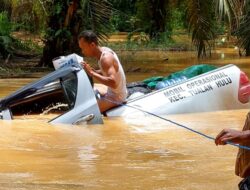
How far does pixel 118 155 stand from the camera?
708 cm

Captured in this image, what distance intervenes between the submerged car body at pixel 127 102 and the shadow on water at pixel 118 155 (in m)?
0.16

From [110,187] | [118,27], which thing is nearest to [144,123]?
[110,187]

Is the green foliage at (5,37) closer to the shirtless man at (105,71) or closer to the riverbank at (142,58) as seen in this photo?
the riverbank at (142,58)

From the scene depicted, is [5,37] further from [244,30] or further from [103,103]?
[103,103]

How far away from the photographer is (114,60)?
9.27m

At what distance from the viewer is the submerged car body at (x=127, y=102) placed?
29.0 ft

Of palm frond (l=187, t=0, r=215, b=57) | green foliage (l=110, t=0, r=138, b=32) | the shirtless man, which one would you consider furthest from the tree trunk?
green foliage (l=110, t=0, r=138, b=32)

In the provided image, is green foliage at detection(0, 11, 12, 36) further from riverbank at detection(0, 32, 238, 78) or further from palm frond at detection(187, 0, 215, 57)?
palm frond at detection(187, 0, 215, 57)

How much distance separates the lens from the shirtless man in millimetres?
9016

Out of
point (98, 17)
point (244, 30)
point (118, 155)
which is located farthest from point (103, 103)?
point (244, 30)

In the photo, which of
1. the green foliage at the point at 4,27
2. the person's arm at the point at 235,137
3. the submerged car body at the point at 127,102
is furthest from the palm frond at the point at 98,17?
the person's arm at the point at 235,137

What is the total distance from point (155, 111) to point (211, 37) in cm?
728

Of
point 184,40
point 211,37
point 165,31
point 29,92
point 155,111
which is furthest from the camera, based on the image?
point 184,40

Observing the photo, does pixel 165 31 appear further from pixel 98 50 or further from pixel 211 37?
pixel 98 50
